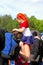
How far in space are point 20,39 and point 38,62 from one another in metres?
3.36

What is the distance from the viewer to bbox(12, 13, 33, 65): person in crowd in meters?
4.51

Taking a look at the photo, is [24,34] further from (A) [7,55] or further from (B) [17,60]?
(A) [7,55]

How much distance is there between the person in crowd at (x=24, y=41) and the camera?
4508 millimetres

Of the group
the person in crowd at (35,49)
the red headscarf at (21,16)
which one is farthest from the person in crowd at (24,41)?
the person in crowd at (35,49)

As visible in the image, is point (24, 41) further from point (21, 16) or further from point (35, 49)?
point (35, 49)

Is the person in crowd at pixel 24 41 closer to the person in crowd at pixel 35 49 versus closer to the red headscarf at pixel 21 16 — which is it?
the red headscarf at pixel 21 16

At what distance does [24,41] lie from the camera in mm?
4816

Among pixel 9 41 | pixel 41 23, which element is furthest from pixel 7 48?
pixel 41 23

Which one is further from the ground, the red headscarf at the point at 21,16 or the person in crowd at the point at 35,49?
the red headscarf at the point at 21,16

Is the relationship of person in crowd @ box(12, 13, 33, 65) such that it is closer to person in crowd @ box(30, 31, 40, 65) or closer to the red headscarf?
the red headscarf

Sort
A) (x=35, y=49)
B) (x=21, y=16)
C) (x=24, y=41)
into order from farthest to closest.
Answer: (x=35, y=49) < (x=21, y=16) < (x=24, y=41)

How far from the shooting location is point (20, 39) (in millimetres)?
4883

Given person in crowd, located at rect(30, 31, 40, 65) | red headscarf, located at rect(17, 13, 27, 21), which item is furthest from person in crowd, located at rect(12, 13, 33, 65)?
person in crowd, located at rect(30, 31, 40, 65)

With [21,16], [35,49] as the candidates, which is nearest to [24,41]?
[21,16]
